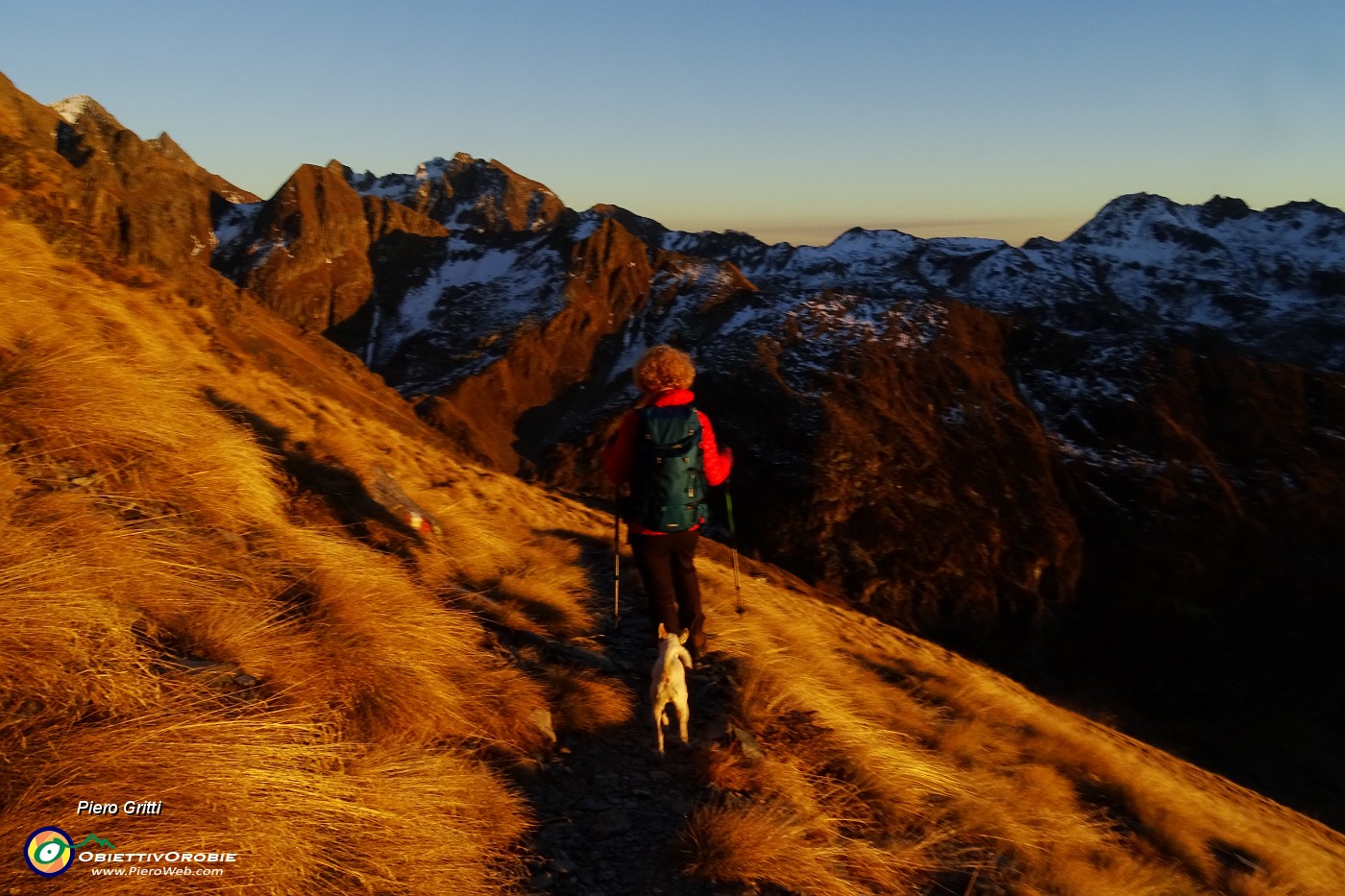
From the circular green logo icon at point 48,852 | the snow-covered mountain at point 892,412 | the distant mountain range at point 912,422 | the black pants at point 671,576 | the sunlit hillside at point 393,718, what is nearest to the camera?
the circular green logo icon at point 48,852

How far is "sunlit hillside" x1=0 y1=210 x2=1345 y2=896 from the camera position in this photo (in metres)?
2.76

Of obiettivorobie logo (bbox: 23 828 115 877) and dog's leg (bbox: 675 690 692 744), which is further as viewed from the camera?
dog's leg (bbox: 675 690 692 744)

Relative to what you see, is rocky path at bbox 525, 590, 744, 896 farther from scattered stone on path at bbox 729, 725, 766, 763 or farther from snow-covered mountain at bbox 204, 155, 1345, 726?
snow-covered mountain at bbox 204, 155, 1345, 726

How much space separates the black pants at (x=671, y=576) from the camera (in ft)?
16.1

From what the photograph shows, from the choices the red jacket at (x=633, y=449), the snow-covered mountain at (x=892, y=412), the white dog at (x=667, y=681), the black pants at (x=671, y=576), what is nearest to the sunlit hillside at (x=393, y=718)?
the white dog at (x=667, y=681)

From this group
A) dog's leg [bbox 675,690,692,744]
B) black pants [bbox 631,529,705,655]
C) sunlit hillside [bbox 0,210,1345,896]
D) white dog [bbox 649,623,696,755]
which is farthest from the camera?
black pants [bbox 631,529,705,655]

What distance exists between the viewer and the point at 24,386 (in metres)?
4.98

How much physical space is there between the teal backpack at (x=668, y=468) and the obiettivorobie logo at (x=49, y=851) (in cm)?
307

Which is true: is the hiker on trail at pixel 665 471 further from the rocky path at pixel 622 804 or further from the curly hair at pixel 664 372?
the rocky path at pixel 622 804

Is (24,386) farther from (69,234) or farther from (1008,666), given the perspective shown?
(1008,666)

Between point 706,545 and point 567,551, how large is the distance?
58.9 ft

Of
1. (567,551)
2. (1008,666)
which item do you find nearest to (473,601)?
(567,551)

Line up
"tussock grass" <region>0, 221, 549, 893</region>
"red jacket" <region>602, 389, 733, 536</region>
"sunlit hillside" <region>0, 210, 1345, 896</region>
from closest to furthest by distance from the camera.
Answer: "tussock grass" <region>0, 221, 549, 893</region>, "sunlit hillside" <region>0, 210, 1345, 896</region>, "red jacket" <region>602, 389, 733, 536</region>

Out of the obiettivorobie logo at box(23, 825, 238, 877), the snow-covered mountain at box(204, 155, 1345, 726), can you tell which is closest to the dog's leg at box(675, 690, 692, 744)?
the obiettivorobie logo at box(23, 825, 238, 877)
